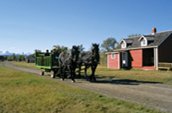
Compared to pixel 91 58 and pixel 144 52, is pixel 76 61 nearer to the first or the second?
pixel 91 58

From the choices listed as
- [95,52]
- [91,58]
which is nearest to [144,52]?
[91,58]

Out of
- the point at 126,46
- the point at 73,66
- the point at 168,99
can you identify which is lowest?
the point at 168,99

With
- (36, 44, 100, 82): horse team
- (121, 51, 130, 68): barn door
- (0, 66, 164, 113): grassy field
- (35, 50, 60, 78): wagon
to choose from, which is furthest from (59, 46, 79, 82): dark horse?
(121, 51, 130, 68): barn door

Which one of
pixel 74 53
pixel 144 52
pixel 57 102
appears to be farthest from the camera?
pixel 144 52

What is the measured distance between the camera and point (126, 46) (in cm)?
5103

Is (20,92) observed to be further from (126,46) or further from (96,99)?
(126,46)

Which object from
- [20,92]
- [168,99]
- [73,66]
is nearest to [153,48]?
[73,66]

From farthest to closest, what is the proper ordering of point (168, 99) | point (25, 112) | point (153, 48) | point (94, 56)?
point (153, 48), point (94, 56), point (25, 112), point (168, 99)

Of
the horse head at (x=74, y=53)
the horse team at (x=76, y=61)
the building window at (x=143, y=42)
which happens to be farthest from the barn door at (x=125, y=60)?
the horse head at (x=74, y=53)

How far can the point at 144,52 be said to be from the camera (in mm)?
46344

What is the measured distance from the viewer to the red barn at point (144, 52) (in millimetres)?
42938

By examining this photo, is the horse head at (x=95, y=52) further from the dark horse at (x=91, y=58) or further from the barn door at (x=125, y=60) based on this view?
the barn door at (x=125, y=60)

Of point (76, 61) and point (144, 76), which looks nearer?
point (76, 61)

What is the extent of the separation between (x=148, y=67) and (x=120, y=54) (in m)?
7.25
